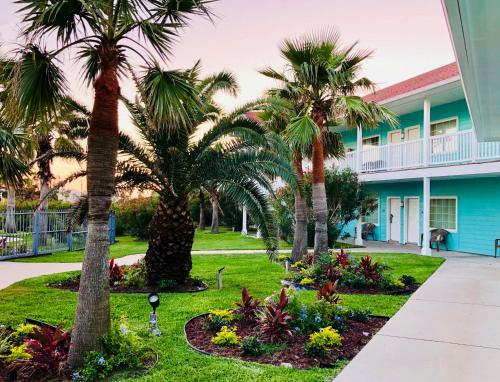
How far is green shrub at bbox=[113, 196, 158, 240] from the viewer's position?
21.8m

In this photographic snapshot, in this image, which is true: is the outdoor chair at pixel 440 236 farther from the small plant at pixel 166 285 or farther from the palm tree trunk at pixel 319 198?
the small plant at pixel 166 285

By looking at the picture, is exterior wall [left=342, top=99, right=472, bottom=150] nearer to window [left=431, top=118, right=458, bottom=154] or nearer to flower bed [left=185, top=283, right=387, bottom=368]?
window [left=431, top=118, right=458, bottom=154]

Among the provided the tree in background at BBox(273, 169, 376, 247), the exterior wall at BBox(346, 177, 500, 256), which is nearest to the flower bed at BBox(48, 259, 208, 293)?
the tree in background at BBox(273, 169, 376, 247)

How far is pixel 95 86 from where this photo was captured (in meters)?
4.67

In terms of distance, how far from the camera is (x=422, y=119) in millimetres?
18609

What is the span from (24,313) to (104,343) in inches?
132

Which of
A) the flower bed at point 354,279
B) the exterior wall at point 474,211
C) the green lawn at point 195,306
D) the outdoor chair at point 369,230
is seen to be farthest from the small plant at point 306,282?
the outdoor chair at point 369,230

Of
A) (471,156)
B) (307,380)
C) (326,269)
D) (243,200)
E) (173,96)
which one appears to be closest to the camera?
(307,380)

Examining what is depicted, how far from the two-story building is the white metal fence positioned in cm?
1205

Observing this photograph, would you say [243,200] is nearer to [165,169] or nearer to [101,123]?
[165,169]

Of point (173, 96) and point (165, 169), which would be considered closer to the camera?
point (173, 96)

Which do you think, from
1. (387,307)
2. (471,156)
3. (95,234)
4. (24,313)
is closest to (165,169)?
(24,313)

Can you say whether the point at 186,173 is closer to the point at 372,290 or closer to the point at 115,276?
the point at 115,276

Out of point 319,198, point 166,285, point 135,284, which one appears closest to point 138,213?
point 135,284
